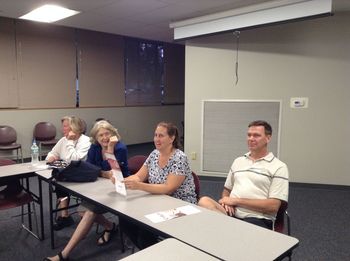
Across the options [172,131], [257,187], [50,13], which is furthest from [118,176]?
[50,13]

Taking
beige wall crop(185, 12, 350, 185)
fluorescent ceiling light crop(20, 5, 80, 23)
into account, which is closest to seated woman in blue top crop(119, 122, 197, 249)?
beige wall crop(185, 12, 350, 185)

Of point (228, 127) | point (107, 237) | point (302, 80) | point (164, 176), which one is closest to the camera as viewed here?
point (164, 176)

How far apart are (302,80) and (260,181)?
2.90 metres

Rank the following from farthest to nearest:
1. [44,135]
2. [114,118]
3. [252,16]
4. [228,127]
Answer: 1. [114,118]
2. [44,135]
3. [228,127]
4. [252,16]

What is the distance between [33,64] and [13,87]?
0.59m

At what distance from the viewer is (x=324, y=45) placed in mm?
4324

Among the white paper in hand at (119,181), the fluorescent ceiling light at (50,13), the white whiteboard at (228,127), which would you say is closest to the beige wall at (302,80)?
the white whiteboard at (228,127)

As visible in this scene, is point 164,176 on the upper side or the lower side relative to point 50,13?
lower

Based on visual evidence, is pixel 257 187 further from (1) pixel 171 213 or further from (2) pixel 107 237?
(2) pixel 107 237

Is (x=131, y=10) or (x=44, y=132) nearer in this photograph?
(x=131, y=10)

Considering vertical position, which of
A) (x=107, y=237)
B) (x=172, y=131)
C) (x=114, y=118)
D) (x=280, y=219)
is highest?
(x=172, y=131)

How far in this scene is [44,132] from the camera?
5.84m

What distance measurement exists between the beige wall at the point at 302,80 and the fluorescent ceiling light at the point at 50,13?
2.17 meters

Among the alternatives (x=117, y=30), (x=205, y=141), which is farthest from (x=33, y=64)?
(x=205, y=141)
